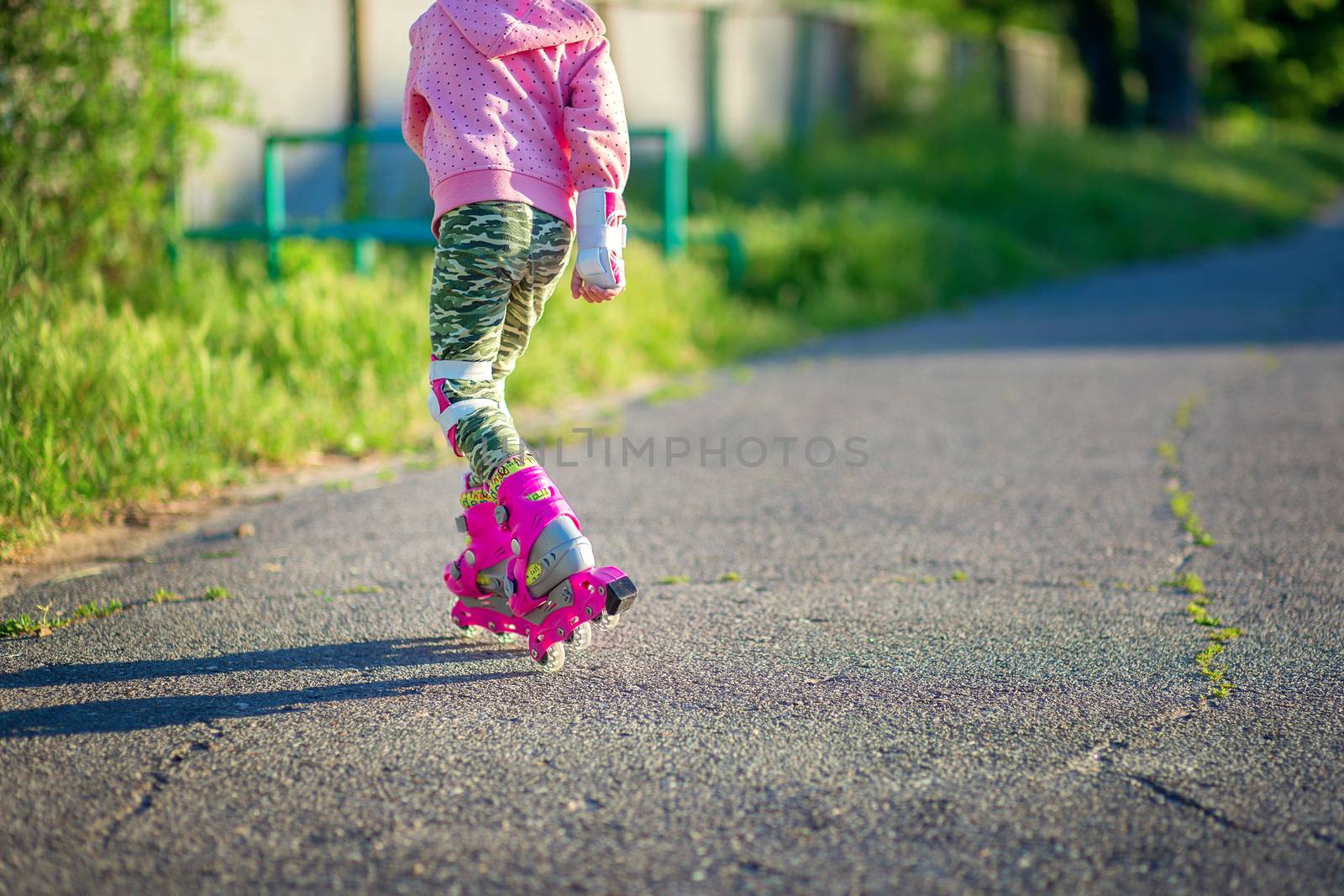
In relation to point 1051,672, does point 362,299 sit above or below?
above

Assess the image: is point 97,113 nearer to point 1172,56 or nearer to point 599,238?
point 599,238

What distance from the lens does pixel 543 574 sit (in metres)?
3.04

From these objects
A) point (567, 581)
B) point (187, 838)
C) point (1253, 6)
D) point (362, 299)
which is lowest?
point (187, 838)

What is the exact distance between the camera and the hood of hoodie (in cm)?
312

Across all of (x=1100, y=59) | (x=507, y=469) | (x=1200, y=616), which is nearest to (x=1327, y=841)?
(x=1200, y=616)

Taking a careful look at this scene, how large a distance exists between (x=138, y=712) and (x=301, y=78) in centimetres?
732

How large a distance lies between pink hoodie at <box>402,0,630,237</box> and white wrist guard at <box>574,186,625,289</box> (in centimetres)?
4

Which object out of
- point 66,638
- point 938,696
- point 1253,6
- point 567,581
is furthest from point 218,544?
point 1253,6

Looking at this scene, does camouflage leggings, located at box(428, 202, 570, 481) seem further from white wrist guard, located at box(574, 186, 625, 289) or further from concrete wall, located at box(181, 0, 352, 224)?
concrete wall, located at box(181, 0, 352, 224)

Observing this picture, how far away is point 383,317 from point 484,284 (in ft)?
11.3

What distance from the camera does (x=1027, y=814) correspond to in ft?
7.91

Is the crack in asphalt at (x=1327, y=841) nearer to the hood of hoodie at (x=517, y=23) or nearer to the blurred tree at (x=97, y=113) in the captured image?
the hood of hoodie at (x=517, y=23)

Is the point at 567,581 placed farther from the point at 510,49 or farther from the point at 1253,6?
the point at 1253,6

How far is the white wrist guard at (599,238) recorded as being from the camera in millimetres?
3080
